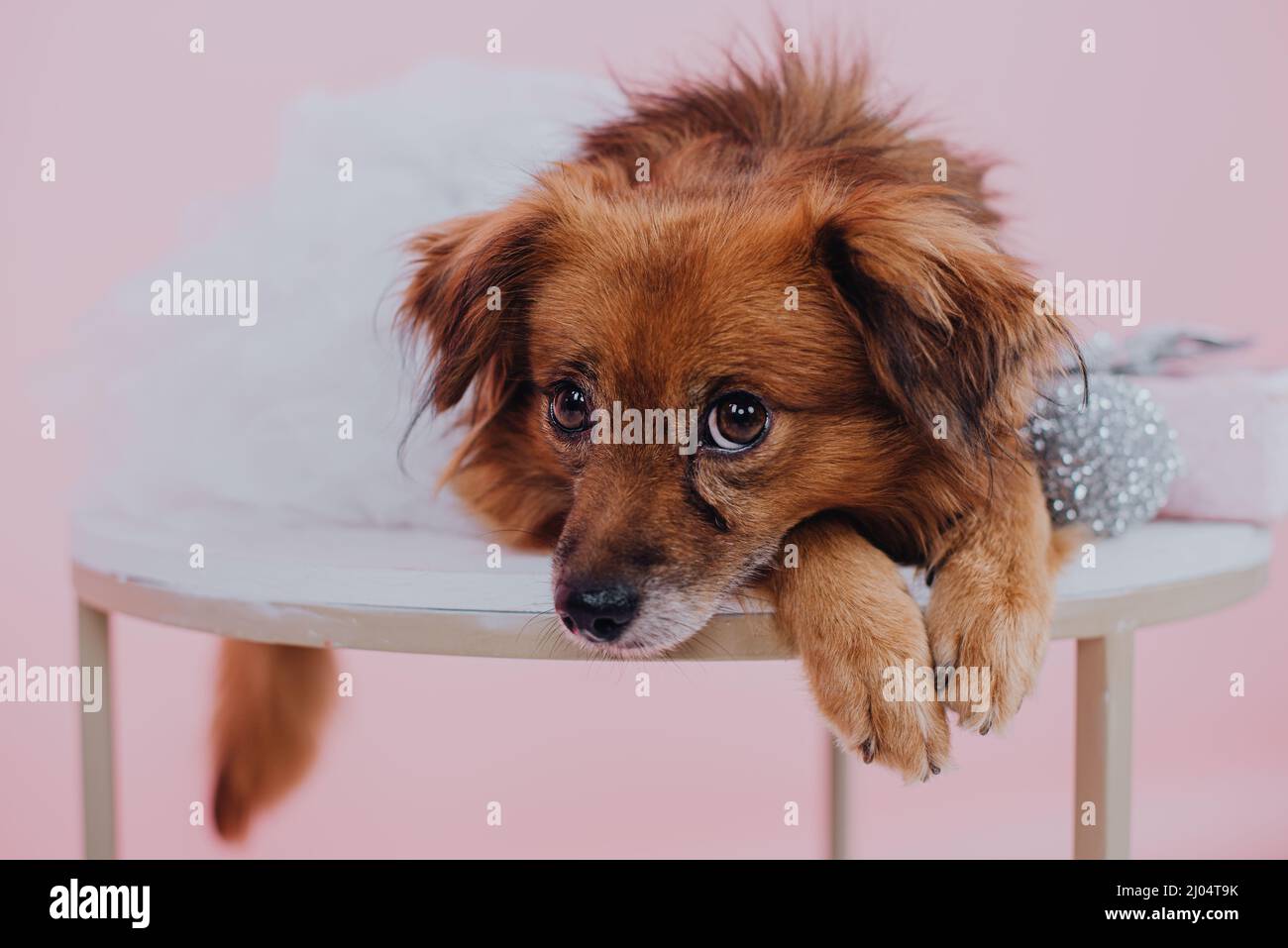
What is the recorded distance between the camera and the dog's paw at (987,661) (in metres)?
1.30

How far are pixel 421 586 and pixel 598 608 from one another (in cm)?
26

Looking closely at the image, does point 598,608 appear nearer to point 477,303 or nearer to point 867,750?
point 867,750

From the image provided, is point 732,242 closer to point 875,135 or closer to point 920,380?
point 920,380

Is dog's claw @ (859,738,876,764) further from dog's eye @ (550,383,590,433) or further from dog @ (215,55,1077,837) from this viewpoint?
dog's eye @ (550,383,590,433)

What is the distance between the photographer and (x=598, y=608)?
1.32 meters

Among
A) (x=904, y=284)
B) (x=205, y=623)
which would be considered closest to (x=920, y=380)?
(x=904, y=284)

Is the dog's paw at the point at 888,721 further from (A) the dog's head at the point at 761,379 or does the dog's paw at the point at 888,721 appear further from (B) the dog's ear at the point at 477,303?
(B) the dog's ear at the point at 477,303

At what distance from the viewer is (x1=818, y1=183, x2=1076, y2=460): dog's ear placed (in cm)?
140

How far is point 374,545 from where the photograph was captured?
169 cm

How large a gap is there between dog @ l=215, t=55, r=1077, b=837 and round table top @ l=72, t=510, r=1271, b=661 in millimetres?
66

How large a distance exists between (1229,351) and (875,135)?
36.7 inches

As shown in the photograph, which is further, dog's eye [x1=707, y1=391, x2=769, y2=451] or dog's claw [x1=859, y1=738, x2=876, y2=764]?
dog's eye [x1=707, y1=391, x2=769, y2=451]

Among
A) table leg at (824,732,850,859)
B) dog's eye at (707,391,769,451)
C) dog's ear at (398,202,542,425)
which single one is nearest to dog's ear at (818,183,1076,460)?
dog's eye at (707,391,769,451)

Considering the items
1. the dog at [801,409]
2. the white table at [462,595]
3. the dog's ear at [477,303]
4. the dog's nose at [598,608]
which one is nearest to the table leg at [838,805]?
the white table at [462,595]
